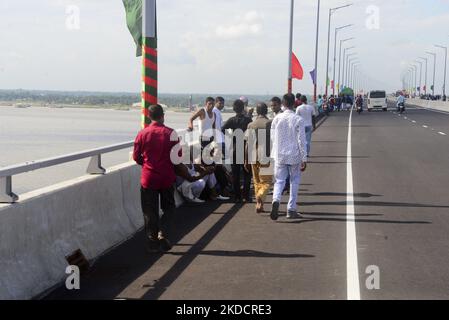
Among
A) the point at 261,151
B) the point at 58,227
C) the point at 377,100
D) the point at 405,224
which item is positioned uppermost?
the point at 261,151

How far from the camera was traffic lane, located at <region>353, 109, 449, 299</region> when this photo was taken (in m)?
7.17

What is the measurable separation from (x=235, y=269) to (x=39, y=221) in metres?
2.05

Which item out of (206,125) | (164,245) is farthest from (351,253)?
(206,125)

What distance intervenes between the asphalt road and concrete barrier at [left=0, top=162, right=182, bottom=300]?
23 centimetres

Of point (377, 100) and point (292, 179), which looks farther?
point (377, 100)

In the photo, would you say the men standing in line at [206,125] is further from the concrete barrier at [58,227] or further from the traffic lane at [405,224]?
the concrete barrier at [58,227]

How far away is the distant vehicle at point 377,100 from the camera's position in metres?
70.5

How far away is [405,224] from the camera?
10492 millimetres

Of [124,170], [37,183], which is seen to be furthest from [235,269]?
[37,183]

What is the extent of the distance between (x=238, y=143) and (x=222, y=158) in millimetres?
922

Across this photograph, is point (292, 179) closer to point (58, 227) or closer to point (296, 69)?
point (58, 227)

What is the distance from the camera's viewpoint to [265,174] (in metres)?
11.7

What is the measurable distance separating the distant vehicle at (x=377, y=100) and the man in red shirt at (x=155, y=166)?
63.9 metres
